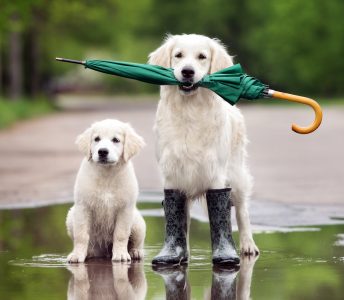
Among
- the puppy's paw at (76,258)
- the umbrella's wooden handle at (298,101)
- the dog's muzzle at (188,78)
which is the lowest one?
the puppy's paw at (76,258)

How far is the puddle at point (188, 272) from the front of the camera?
27.9 feet

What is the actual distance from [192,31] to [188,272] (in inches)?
→ 3321

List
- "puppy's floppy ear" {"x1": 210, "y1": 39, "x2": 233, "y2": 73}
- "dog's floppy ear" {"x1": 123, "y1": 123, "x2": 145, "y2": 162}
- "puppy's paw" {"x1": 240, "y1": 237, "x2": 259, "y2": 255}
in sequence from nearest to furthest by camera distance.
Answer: "puppy's floppy ear" {"x1": 210, "y1": 39, "x2": 233, "y2": 73}
"dog's floppy ear" {"x1": 123, "y1": 123, "x2": 145, "y2": 162}
"puppy's paw" {"x1": 240, "y1": 237, "x2": 259, "y2": 255}

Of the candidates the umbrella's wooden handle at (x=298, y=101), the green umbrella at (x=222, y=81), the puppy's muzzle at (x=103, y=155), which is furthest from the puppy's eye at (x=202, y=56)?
the puppy's muzzle at (x=103, y=155)

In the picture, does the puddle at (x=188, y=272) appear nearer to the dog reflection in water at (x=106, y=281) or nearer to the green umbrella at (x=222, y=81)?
the dog reflection in water at (x=106, y=281)

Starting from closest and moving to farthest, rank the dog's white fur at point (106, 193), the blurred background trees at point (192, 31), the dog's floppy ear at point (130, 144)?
1. the dog's white fur at point (106, 193)
2. the dog's floppy ear at point (130, 144)
3. the blurred background trees at point (192, 31)

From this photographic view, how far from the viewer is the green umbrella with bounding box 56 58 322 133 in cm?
1008

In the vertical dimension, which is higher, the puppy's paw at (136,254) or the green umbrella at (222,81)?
the green umbrella at (222,81)

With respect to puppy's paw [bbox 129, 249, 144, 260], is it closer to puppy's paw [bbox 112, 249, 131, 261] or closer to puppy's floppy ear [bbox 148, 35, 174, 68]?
puppy's paw [bbox 112, 249, 131, 261]

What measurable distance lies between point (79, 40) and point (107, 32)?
175cm

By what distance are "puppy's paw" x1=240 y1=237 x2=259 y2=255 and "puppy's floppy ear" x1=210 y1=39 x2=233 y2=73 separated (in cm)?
159

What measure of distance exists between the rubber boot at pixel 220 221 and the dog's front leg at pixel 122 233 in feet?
2.27

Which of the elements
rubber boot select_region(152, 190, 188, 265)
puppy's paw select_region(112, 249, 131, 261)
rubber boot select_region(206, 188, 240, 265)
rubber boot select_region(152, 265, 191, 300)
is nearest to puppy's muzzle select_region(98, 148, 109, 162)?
rubber boot select_region(152, 190, 188, 265)

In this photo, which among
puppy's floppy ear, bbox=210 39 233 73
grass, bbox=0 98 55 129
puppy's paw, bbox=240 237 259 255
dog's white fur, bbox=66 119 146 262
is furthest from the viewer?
grass, bbox=0 98 55 129
